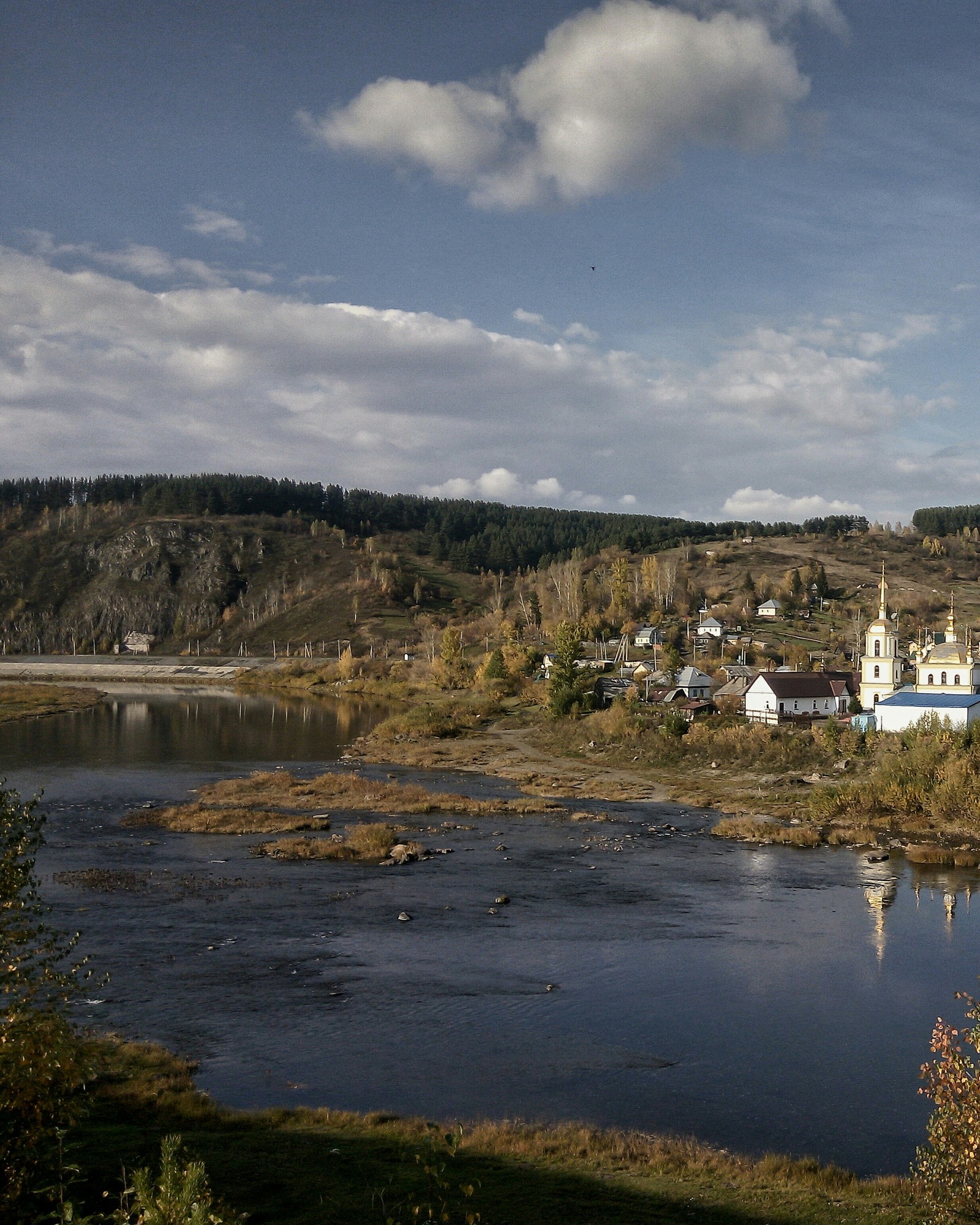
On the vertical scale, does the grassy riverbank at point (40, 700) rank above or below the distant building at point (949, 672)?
below

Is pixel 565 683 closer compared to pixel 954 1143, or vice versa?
pixel 954 1143

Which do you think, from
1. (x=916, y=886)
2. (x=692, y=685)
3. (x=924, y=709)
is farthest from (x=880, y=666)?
(x=916, y=886)

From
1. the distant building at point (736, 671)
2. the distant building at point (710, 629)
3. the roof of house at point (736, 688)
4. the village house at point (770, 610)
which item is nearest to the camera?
the roof of house at point (736, 688)

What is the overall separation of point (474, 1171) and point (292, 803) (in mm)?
36781

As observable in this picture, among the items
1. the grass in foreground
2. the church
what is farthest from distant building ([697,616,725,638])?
the grass in foreground

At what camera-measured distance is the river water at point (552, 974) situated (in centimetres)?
2041

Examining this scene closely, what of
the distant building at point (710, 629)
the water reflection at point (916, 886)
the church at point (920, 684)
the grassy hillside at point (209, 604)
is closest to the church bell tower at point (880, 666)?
the church at point (920, 684)

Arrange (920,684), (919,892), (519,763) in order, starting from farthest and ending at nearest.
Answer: (519,763)
(920,684)
(919,892)

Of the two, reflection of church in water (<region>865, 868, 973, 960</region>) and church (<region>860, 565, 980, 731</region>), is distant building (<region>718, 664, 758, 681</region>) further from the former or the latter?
reflection of church in water (<region>865, 868, 973, 960</region>)

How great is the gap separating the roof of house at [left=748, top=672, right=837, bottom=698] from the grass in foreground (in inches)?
953

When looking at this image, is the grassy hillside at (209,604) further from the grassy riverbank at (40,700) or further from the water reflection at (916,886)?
the water reflection at (916,886)

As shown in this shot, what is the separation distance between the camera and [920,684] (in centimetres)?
6341

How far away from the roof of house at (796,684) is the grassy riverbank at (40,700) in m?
62.6

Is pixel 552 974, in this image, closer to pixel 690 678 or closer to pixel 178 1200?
pixel 178 1200
